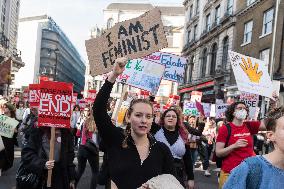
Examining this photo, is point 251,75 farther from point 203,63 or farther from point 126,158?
point 203,63

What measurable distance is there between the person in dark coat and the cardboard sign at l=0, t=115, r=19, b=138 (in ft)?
13.8

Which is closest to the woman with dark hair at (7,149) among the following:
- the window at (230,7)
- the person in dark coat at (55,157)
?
the person in dark coat at (55,157)

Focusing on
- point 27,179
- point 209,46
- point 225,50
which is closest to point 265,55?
point 225,50

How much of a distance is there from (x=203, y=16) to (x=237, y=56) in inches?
1379

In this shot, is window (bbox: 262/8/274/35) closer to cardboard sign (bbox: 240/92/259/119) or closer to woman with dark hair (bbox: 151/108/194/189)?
cardboard sign (bbox: 240/92/259/119)

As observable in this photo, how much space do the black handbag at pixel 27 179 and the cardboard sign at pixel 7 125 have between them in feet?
14.6

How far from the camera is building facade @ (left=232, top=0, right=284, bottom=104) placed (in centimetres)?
2372

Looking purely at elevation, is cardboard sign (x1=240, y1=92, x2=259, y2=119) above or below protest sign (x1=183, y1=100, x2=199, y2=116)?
above

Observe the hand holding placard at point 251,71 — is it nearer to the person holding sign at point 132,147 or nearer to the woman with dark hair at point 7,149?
the woman with dark hair at point 7,149

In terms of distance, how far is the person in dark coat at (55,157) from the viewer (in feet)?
15.5

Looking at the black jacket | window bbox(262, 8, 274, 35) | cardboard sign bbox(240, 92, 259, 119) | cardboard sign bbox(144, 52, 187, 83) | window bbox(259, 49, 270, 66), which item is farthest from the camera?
window bbox(262, 8, 274, 35)

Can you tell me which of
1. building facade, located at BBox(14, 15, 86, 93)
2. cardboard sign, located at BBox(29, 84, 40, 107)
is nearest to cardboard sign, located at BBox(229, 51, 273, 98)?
cardboard sign, located at BBox(29, 84, 40, 107)

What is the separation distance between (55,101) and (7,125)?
4.03 m

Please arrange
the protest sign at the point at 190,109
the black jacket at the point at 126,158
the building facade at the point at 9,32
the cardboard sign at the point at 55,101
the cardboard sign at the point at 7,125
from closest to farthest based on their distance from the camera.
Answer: the black jacket at the point at 126,158
the cardboard sign at the point at 55,101
the cardboard sign at the point at 7,125
the protest sign at the point at 190,109
the building facade at the point at 9,32
